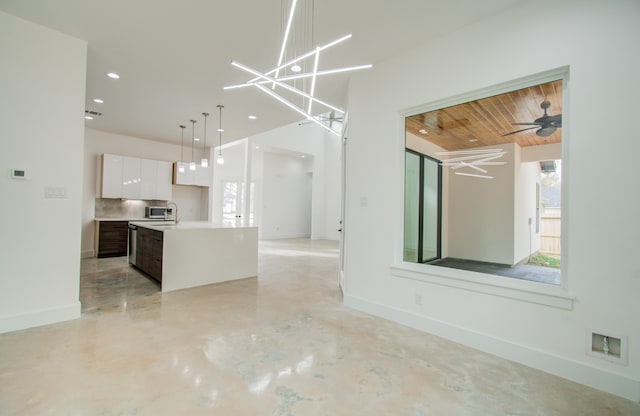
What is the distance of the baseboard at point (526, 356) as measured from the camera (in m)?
1.90

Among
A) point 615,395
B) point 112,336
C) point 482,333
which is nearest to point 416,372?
point 482,333

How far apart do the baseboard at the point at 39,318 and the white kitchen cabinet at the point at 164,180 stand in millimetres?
4669

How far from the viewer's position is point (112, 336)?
2586mm

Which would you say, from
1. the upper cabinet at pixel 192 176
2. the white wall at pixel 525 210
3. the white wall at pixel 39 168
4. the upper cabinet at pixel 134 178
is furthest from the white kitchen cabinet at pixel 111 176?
the white wall at pixel 525 210

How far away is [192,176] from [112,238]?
2.34m

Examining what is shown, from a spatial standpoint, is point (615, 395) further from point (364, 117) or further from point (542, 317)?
point (364, 117)

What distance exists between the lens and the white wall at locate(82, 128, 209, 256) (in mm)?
6301

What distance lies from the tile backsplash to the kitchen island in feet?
7.91

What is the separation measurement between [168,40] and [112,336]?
9.74 ft

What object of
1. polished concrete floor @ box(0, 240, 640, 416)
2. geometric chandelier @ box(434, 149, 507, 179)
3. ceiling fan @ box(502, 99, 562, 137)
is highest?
ceiling fan @ box(502, 99, 562, 137)

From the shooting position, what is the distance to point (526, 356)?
7.37ft

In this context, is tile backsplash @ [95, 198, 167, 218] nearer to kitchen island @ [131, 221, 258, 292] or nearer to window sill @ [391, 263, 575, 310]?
kitchen island @ [131, 221, 258, 292]

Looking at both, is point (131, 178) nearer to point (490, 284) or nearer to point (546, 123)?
point (490, 284)

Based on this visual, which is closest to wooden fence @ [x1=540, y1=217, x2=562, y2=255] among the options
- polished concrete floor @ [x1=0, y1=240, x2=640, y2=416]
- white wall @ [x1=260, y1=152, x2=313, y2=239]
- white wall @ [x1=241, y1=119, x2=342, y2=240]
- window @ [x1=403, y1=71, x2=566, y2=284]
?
window @ [x1=403, y1=71, x2=566, y2=284]
